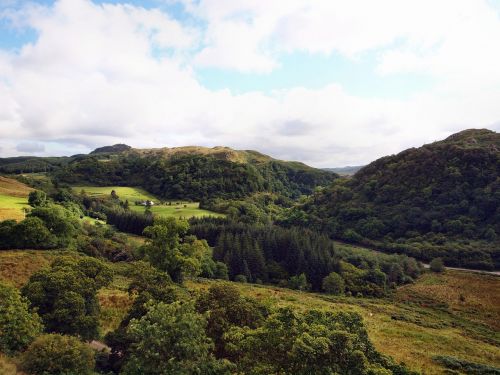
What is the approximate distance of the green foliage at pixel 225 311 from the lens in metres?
24.3

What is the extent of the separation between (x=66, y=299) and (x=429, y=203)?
5349 inches

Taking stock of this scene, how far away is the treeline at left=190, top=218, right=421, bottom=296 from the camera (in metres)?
82.5

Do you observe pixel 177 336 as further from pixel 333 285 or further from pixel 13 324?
pixel 333 285

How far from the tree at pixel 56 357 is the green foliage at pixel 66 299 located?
4.51 m

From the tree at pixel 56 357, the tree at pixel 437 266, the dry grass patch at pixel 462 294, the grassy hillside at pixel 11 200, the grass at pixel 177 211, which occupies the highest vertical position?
the grassy hillside at pixel 11 200

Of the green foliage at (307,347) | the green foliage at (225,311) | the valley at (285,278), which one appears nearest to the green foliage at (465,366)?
the valley at (285,278)

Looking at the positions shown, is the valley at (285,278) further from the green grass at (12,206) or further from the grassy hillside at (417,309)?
the green grass at (12,206)

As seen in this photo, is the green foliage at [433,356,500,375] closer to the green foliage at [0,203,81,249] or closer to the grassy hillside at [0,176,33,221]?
the green foliage at [0,203,81,249]

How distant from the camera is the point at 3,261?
158 feet

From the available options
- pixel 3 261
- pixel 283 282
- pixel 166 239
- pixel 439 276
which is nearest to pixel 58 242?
pixel 3 261

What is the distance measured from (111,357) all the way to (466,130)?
19674 cm

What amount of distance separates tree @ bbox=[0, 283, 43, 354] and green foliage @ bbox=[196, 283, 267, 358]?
10196 mm

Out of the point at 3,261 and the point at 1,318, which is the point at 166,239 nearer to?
the point at 3,261

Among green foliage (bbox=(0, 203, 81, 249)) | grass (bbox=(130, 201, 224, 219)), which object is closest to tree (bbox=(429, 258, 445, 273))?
green foliage (bbox=(0, 203, 81, 249))
